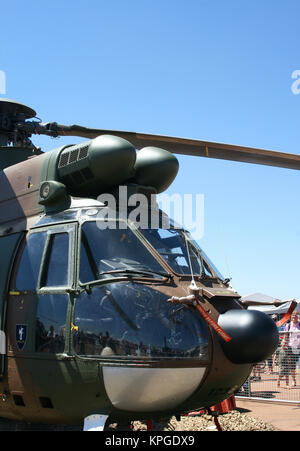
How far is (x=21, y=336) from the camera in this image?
548 cm

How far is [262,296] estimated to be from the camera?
65.0ft

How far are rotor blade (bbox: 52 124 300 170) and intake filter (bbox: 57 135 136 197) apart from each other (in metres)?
0.98

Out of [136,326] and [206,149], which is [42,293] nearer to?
[136,326]

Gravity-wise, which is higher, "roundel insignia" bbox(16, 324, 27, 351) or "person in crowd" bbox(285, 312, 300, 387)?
"roundel insignia" bbox(16, 324, 27, 351)

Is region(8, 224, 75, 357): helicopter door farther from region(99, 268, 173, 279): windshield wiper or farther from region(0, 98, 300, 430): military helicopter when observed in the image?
region(99, 268, 173, 279): windshield wiper

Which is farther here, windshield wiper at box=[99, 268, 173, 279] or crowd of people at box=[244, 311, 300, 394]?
crowd of people at box=[244, 311, 300, 394]

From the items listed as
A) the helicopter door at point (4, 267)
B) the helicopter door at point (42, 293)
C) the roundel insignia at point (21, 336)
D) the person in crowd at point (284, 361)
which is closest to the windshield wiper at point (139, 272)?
the helicopter door at point (42, 293)

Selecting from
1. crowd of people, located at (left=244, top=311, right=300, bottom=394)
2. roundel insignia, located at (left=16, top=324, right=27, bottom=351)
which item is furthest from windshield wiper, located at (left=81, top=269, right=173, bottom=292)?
crowd of people, located at (left=244, top=311, right=300, bottom=394)

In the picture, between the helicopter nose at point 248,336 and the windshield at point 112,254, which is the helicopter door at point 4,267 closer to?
the windshield at point 112,254

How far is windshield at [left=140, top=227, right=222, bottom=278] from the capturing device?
5.50 meters

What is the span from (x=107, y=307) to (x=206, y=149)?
2.84 meters

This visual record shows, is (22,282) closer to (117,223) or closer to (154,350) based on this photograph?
(117,223)

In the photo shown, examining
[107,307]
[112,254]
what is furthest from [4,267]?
[107,307]

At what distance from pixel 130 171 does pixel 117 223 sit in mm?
864
